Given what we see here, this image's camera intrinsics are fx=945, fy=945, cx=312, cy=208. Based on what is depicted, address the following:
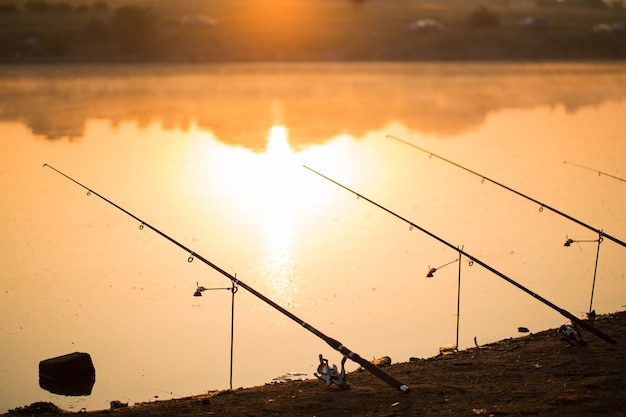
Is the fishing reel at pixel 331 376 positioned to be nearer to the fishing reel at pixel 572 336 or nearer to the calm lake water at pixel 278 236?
the calm lake water at pixel 278 236

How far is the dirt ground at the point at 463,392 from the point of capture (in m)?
8.14

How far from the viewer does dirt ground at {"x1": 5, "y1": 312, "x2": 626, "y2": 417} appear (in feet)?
26.7

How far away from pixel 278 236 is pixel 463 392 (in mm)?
8533

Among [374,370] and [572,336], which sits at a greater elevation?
[572,336]

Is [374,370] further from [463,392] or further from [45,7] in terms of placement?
[45,7]

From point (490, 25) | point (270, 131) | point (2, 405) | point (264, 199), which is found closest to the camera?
point (2, 405)

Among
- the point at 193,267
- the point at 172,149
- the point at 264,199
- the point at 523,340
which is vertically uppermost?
the point at 172,149

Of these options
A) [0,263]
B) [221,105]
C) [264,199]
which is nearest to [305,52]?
[221,105]

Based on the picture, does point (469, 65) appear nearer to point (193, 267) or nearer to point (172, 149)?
point (172, 149)

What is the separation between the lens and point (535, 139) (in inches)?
1168

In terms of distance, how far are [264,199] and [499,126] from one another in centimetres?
1529

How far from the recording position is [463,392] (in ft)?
28.4

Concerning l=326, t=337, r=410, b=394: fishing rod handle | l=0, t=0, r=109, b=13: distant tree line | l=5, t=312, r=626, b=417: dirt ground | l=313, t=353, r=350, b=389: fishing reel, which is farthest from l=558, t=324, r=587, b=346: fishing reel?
l=0, t=0, r=109, b=13: distant tree line

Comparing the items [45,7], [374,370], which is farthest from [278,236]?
[45,7]
